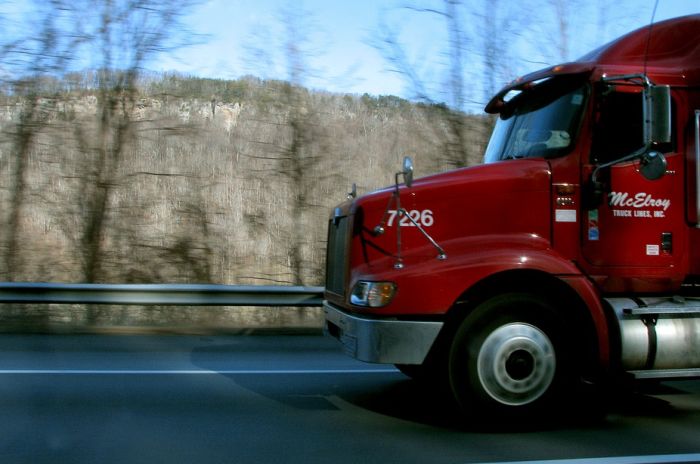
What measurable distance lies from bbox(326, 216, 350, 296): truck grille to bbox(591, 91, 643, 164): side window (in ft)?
6.63

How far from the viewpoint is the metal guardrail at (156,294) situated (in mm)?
9406

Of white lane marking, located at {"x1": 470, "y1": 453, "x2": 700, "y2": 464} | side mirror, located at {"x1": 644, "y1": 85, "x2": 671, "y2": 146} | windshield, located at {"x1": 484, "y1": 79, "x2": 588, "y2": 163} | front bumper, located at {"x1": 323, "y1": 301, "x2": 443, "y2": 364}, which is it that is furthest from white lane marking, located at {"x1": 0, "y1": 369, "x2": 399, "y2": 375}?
side mirror, located at {"x1": 644, "y1": 85, "x2": 671, "y2": 146}

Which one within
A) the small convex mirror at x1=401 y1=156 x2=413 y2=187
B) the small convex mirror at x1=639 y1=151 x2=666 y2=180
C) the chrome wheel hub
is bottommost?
the chrome wheel hub

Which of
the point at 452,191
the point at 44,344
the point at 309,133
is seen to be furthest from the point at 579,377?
the point at 309,133

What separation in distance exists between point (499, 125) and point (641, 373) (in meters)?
2.46

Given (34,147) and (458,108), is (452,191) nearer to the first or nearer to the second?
(458,108)

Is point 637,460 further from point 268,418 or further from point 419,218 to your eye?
point 268,418

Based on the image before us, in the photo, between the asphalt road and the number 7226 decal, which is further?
the number 7226 decal

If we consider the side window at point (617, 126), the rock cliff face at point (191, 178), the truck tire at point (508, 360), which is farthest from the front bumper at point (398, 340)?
the rock cliff face at point (191, 178)

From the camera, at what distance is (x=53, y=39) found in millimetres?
12234

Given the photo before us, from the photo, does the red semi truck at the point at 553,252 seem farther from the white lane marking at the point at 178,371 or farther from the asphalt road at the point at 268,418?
the white lane marking at the point at 178,371

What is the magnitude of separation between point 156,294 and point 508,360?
5.70 metres

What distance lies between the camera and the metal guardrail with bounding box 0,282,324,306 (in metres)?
9.41

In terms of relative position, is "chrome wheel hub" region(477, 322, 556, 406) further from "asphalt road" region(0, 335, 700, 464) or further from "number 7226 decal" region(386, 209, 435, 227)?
"number 7226 decal" region(386, 209, 435, 227)
